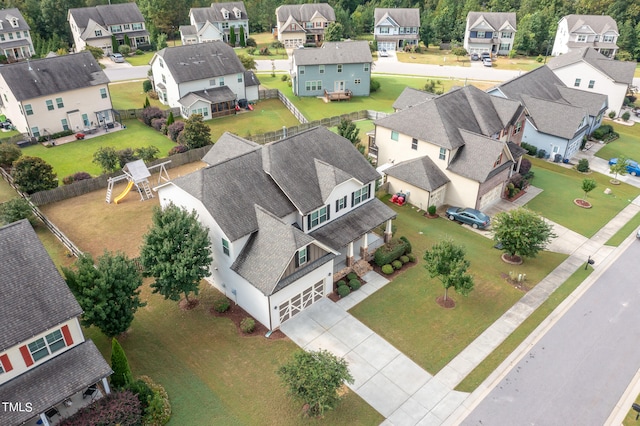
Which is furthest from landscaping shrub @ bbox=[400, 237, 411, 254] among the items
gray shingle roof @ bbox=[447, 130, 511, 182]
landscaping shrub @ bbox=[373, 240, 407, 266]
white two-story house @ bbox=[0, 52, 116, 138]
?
white two-story house @ bbox=[0, 52, 116, 138]

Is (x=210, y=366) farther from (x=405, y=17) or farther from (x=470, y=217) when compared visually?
(x=405, y=17)

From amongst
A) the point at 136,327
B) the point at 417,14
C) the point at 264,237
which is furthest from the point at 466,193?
the point at 417,14

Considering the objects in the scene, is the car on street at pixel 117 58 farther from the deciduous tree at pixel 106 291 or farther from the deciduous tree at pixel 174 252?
the deciduous tree at pixel 106 291

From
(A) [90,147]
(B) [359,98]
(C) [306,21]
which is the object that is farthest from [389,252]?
(C) [306,21]

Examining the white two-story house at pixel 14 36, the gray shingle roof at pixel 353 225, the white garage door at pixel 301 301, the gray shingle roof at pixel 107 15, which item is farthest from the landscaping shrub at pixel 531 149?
the white two-story house at pixel 14 36

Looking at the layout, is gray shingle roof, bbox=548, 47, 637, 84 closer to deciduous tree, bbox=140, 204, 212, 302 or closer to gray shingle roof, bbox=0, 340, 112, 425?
deciduous tree, bbox=140, 204, 212, 302

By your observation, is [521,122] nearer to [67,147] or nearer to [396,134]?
[396,134]
